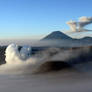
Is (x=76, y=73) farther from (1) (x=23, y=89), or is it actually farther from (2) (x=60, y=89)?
(1) (x=23, y=89)

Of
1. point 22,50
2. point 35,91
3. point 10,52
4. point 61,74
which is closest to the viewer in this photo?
point 35,91

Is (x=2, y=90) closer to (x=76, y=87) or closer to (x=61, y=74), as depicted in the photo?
(x=76, y=87)

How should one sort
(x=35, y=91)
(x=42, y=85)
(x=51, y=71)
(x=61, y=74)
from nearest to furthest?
(x=35, y=91), (x=42, y=85), (x=61, y=74), (x=51, y=71)

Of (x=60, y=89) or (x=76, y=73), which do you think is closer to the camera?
(x=60, y=89)

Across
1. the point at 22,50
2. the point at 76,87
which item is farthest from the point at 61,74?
the point at 22,50

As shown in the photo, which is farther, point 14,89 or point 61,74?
point 61,74

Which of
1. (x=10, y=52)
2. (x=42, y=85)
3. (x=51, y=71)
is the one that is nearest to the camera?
(x=42, y=85)

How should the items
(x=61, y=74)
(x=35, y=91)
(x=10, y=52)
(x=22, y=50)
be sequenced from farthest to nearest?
1. (x=22, y=50)
2. (x=10, y=52)
3. (x=61, y=74)
4. (x=35, y=91)

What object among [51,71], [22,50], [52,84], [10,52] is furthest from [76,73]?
[22,50]
